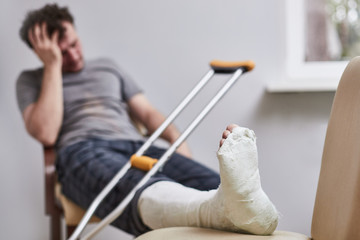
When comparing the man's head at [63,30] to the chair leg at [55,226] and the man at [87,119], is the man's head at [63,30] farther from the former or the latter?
the chair leg at [55,226]

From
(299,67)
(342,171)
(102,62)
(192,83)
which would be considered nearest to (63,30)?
(102,62)

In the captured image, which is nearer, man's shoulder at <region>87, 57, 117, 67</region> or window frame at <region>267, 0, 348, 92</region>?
man's shoulder at <region>87, 57, 117, 67</region>

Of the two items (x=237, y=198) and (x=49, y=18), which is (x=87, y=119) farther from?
(x=237, y=198)

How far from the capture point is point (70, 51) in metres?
2.41

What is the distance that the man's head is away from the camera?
241 cm

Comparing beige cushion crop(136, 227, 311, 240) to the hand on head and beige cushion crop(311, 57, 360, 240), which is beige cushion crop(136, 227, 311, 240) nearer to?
beige cushion crop(311, 57, 360, 240)

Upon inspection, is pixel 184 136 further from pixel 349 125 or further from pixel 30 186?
pixel 30 186

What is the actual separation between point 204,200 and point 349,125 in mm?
366

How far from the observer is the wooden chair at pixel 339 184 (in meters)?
1.01

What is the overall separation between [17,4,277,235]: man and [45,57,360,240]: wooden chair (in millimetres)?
447

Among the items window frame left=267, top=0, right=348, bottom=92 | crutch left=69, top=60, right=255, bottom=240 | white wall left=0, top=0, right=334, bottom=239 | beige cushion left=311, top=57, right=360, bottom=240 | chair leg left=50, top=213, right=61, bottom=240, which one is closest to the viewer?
beige cushion left=311, top=57, right=360, bottom=240

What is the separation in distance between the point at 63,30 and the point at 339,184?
159 centimetres

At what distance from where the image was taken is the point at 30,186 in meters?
2.60

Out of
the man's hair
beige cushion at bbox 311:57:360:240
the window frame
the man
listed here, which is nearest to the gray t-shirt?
the man
